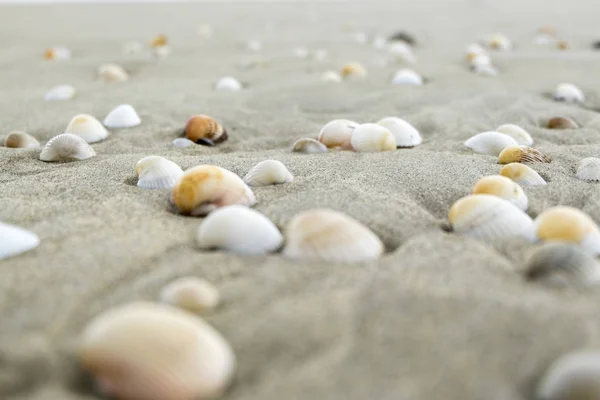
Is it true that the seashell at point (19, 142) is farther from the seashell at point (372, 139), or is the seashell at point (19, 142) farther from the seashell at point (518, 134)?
the seashell at point (518, 134)

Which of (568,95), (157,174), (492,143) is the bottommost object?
(568,95)

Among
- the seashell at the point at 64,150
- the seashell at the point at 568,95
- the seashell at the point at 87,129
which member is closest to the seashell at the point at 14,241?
the seashell at the point at 64,150

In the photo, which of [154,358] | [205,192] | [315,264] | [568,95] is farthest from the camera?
[568,95]

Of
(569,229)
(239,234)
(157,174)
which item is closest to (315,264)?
(239,234)

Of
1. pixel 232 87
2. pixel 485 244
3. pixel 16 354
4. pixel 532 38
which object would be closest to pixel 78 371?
pixel 16 354

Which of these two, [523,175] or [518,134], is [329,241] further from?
[518,134]

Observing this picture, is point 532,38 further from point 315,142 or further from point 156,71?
point 315,142
